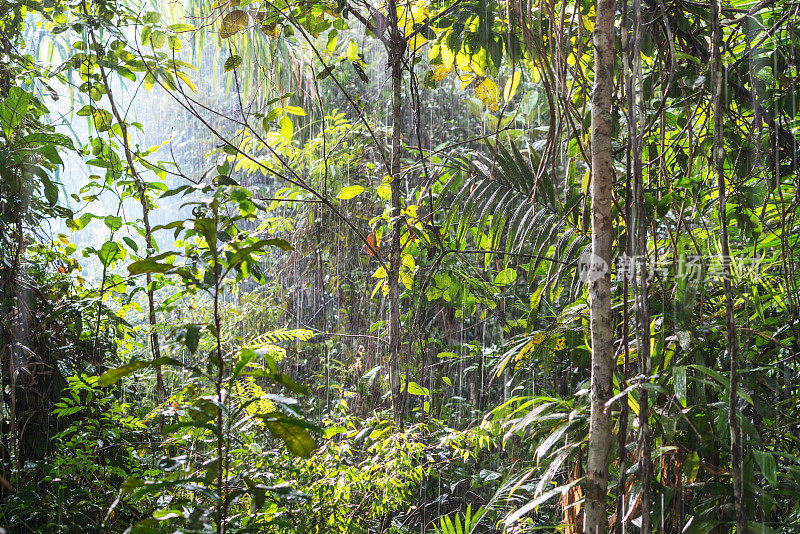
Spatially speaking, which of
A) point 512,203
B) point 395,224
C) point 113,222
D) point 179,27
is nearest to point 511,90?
point 395,224

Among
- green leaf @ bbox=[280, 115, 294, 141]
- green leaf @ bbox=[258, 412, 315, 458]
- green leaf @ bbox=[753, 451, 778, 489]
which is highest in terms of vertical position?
green leaf @ bbox=[280, 115, 294, 141]

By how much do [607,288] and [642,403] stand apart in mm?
224

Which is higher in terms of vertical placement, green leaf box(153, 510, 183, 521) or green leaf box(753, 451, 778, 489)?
green leaf box(153, 510, 183, 521)

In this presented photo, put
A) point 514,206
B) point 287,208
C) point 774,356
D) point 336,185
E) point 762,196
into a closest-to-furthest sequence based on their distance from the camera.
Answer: point 762,196 → point 774,356 → point 514,206 → point 336,185 → point 287,208

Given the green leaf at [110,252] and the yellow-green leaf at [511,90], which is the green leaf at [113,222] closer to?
the green leaf at [110,252]

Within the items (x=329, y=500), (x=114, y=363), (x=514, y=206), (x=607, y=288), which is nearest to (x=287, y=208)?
(x=114, y=363)

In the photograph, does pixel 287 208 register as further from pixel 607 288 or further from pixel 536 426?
pixel 607 288

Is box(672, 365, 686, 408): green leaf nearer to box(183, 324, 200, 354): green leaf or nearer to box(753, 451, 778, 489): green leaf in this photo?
box(753, 451, 778, 489): green leaf

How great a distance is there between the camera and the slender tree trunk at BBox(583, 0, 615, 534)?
101 cm

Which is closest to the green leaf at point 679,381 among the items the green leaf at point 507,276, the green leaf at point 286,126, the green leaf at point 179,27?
the green leaf at point 507,276

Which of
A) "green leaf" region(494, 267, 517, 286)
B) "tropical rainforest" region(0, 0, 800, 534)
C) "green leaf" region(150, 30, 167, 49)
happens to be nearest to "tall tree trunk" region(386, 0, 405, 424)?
"tropical rainforest" region(0, 0, 800, 534)

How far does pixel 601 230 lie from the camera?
1027mm

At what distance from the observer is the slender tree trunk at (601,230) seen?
1014mm

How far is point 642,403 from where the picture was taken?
107cm
